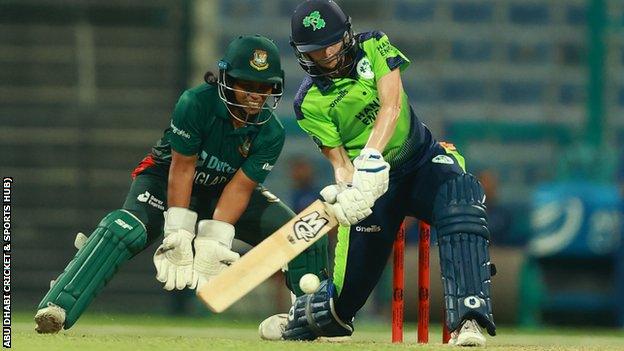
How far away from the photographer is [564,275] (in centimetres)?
1195

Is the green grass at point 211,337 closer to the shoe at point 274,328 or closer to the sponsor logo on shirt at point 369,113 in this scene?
the shoe at point 274,328

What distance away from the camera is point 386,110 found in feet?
21.2

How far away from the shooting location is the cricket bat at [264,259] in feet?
20.4

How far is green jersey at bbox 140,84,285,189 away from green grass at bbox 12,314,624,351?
30.9 inches

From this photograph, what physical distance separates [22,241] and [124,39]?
5.95ft

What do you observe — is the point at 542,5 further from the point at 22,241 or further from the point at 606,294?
→ the point at 22,241

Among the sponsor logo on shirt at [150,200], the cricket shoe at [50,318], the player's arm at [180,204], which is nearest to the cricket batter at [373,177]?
the player's arm at [180,204]

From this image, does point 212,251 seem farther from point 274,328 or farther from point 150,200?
point 274,328

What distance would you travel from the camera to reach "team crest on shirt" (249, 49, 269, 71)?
22.5 ft

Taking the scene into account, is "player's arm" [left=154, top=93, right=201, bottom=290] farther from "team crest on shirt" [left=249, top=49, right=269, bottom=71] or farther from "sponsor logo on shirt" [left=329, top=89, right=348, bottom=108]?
"sponsor logo on shirt" [left=329, top=89, right=348, bottom=108]

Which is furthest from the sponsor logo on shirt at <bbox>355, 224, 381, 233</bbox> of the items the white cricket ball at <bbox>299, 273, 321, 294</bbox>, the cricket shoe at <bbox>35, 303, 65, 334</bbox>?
the cricket shoe at <bbox>35, 303, 65, 334</bbox>

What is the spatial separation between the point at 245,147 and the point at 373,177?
Result: 102 centimetres

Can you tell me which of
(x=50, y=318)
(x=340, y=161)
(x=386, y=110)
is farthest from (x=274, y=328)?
(x=386, y=110)

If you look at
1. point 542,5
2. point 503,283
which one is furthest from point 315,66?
point 542,5
